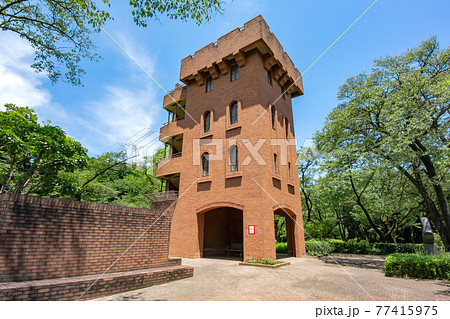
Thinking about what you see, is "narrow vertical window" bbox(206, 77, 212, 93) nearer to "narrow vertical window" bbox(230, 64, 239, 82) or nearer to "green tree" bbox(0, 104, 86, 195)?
"narrow vertical window" bbox(230, 64, 239, 82)

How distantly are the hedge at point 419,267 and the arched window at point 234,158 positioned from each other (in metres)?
9.60

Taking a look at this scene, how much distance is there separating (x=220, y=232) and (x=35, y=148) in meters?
14.5

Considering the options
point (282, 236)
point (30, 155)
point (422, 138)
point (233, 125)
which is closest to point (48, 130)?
point (30, 155)

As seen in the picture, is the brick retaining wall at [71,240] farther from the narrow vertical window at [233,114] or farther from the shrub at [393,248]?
the shrub at [393,248]

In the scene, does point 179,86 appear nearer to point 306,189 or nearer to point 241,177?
point 241,177

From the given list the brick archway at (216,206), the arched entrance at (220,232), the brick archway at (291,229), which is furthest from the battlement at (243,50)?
the arched entrance at (220,232)

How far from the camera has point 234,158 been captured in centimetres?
1582

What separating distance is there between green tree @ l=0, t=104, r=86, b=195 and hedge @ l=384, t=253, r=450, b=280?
20037mm

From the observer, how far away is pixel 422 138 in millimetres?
12266

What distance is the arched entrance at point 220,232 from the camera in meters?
17.2

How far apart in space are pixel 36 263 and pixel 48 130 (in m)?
14.0

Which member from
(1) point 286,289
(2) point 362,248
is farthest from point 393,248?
(1) point 286,289

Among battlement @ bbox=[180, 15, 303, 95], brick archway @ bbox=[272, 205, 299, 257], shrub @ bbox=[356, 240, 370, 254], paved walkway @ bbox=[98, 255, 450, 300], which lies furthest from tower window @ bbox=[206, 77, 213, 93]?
shrub @ bbox=[356, 240, 370, 254]

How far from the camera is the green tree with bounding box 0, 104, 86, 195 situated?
14.2 meters
